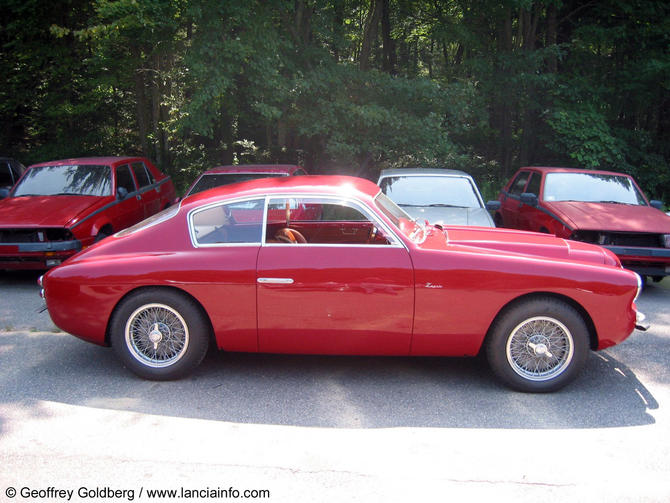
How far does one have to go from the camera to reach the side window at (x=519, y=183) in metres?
9.87

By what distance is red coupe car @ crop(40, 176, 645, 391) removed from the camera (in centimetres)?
444

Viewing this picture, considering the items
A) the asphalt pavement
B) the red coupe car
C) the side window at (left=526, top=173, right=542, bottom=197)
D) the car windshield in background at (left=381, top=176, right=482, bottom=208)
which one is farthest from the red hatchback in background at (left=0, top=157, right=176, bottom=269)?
the side window at (left=526, top=173, right=542, bottom=197)

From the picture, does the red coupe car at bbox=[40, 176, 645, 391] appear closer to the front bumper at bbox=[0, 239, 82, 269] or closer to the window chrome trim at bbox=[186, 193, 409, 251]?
the window chrome trim at bbox=[186, 193, 409, 251]

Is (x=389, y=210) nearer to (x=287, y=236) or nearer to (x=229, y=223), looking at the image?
(x=287, y=236)

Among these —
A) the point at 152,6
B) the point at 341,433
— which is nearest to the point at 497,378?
the point at 341,433

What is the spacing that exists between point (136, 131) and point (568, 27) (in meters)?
14.5

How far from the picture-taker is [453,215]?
25.5 ft

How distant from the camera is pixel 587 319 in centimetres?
451

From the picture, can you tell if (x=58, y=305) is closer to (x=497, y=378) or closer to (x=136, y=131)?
Result: (x=497, y=378)

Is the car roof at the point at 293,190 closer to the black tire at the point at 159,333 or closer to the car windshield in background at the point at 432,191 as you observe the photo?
the black tire at the point at 159,333

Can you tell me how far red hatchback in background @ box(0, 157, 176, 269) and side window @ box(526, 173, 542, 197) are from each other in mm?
6331

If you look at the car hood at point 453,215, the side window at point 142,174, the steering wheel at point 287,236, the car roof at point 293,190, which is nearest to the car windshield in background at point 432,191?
the car hood at point 453,215

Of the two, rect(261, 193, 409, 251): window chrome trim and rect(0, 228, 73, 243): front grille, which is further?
rect(0, 228, 73, 243): front grille

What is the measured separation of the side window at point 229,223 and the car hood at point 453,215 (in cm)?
323
